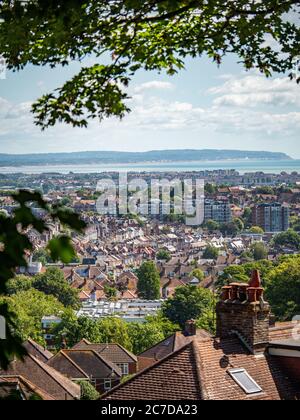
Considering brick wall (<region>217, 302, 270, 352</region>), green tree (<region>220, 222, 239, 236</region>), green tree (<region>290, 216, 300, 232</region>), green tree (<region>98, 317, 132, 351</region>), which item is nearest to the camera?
brick wall (<region>217, 302, 270, 352</region>)

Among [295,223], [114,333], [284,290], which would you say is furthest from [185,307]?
[295,223]

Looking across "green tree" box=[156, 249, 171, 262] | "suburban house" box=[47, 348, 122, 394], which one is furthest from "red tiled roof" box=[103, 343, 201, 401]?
"green tree" box=[156, 249, 171, 262]

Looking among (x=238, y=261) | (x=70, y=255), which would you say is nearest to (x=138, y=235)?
(x=238, y=261)

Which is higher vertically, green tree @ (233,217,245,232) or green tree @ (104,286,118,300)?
green tree @ (233,217,245,232)

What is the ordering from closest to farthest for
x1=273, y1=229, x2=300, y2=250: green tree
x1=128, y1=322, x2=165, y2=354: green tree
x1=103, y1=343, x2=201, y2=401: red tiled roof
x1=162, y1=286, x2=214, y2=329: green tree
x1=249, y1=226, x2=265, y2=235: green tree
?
x1=103, y1=343, x2=201, y2=401: red tiled roof < x1=128, y1=322, x2=165, y2=354: green tree < x1=162, y1=286, x2=214, y2=329: green tree < x1=273, y1=229, x2=300, y2=250: green tree < x1=249, y1=226, x2=265, y2=235: green tree

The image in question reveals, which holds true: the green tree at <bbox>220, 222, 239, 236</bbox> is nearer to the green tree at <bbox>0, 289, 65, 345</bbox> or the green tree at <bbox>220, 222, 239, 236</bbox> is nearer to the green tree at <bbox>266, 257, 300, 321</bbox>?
the green tree at <bbox>0, 289, 65, 345</bbox>

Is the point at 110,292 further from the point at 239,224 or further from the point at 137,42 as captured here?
the point at 137,42

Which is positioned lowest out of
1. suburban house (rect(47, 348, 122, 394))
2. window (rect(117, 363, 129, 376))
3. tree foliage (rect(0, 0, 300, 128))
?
window (rect(117, 363, 129, 376))

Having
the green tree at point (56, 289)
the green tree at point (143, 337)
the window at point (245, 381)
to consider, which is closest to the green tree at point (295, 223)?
the green tree at point (56, 289)
